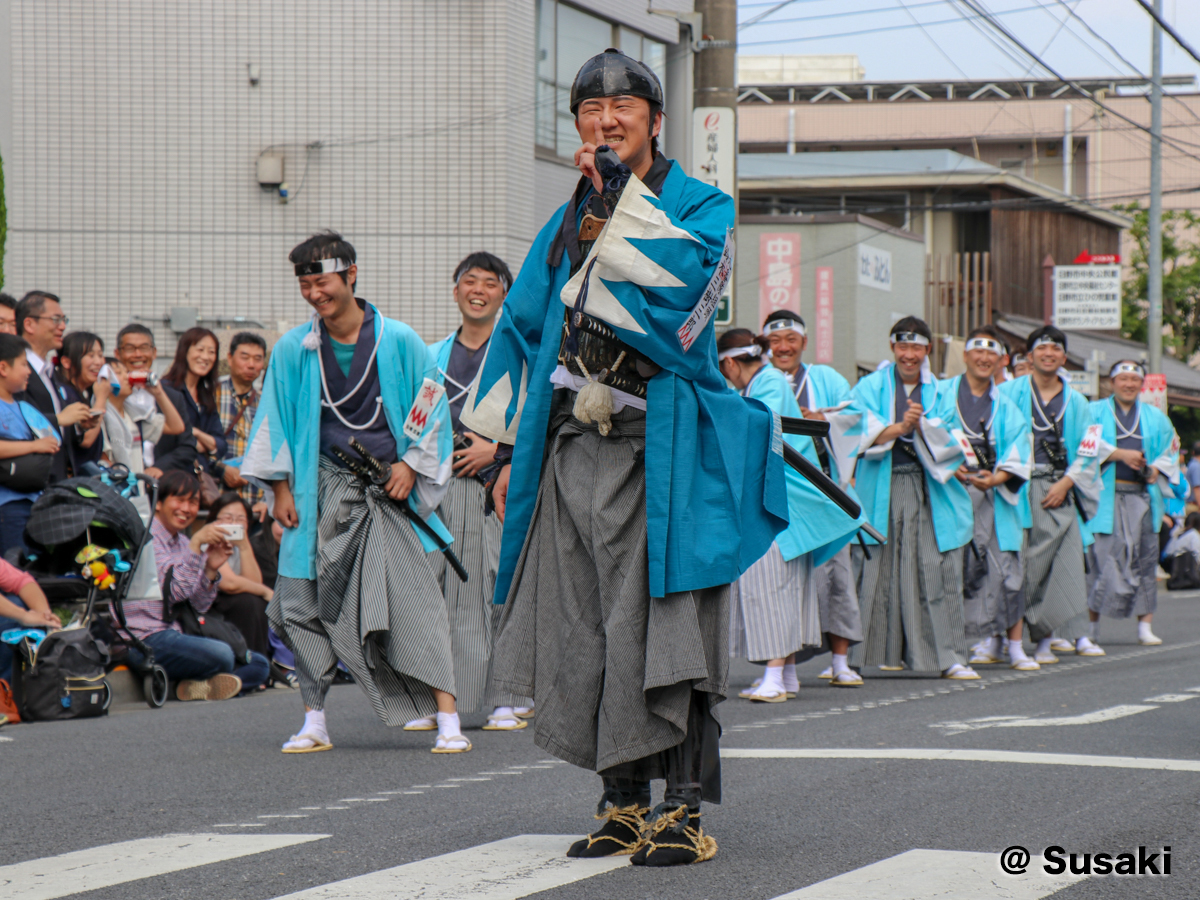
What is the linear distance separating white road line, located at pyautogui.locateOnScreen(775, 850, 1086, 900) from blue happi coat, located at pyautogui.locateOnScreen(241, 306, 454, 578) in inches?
126

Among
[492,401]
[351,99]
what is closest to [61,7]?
[351,99]

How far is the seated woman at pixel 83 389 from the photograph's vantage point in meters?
8.80

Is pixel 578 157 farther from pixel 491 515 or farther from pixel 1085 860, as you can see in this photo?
pixel 491 515

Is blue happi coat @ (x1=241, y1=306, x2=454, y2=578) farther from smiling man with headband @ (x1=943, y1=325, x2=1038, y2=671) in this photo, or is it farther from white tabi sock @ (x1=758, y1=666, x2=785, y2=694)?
smiling man with headband @ (x1=943, y1=325, x2=1038, y2=671)

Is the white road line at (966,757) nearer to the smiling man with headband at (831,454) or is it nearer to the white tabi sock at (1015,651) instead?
the smiling man with headband at (831,454)

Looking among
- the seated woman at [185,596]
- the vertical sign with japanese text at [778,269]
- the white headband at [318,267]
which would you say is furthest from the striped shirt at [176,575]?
the vertical sign with japanese text at [778,269]

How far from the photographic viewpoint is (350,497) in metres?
6.61

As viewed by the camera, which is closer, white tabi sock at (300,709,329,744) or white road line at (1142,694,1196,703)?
white tabi sock at (300,709,329,744)

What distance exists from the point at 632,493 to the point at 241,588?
583 cm

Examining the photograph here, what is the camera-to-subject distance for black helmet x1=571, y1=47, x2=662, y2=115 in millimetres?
4121

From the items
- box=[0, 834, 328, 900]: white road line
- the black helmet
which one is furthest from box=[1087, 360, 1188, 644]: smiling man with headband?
box=[0, 834, 328, 900]: white road line

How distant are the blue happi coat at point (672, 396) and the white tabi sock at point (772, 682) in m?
4.18

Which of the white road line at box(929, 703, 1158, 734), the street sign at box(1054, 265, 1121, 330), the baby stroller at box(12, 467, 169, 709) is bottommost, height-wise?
the white road line at box(929, 703, 1158, 734)

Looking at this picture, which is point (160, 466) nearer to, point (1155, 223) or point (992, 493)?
point (992, 493)
